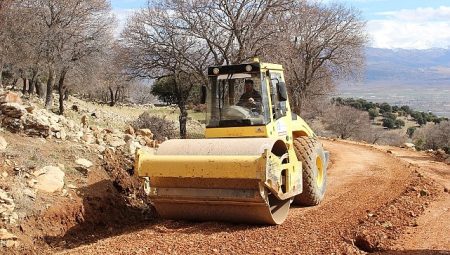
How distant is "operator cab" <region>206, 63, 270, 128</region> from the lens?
9.74 metres

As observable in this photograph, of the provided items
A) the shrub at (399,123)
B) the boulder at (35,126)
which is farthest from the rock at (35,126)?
the shrub at (399,123)

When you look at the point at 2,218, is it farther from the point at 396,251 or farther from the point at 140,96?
the point at 140,96

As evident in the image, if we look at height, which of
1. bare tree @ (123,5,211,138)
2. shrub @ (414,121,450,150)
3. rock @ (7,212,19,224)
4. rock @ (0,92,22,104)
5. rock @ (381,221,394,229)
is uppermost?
bare tree @ (123,5,211,138)

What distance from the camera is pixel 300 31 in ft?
121

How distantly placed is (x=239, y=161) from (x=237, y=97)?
7.49ft

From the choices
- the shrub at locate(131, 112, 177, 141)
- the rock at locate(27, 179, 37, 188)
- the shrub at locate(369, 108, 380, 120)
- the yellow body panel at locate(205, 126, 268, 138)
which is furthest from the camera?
the shrub at locate(369, 108, 380, 120)

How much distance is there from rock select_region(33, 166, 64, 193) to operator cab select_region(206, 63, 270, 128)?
3.18m

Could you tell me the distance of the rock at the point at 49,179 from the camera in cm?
1030

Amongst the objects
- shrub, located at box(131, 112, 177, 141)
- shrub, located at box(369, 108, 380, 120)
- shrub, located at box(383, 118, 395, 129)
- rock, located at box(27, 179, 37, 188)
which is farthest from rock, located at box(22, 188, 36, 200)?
shrub, located at box(369, 108, 380, 120)

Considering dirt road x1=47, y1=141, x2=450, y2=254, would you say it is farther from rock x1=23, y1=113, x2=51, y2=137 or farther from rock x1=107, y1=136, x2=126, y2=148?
rock x1=107, y1=136, x2=126, y2=148

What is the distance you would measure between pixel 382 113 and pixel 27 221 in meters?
65.7

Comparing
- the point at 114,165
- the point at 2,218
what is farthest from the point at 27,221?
the point at 114,165

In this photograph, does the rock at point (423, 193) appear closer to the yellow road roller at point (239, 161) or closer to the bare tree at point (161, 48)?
the yellow road roller at point (239, 161)

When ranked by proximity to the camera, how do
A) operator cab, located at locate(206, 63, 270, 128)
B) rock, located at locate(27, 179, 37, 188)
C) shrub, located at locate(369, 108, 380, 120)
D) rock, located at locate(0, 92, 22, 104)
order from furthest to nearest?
shrub, located at locate(369, 108, 380, 120) → rock, located at locate(0, 92, 22, 104) → rock, located at locate(27, 179, 37, 188) → operator cab, located at locate(206, 63, 270, 128)
